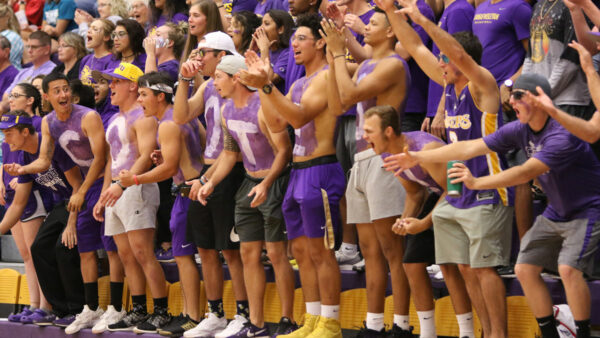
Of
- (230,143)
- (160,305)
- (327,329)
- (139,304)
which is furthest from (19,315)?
(327,329)

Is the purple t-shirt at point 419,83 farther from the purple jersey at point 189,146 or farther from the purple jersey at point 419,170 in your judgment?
the purple jersey at point 189,146

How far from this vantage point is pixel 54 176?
310 inches

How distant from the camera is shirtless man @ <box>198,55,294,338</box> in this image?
6.18 m

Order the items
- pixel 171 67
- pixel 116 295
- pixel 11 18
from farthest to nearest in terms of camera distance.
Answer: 1. pixel 11 18
2. pixel 171 67
3. pixel 116 295

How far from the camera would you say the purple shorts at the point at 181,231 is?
682 cm

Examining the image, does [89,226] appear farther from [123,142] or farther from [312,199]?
[312,199]

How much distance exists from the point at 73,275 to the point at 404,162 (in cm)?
378

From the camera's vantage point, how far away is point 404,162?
16.1 feet

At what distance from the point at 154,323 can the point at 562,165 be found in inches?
140

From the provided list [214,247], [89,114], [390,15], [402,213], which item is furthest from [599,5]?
[89,114]

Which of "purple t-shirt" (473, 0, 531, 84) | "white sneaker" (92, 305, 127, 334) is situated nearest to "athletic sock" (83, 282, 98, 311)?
"white sneaker" (92, 305, 127, 334)

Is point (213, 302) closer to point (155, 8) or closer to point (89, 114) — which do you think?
point (89, 114)

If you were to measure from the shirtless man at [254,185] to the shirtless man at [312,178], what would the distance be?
168 mm

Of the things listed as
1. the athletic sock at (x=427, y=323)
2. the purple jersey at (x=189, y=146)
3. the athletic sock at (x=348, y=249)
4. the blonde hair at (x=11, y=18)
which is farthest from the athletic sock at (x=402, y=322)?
the blonde hair at (x=11, y=18)
